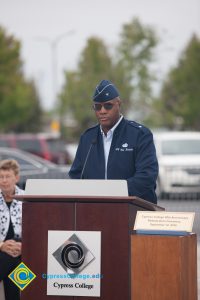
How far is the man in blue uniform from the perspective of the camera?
20.3ft

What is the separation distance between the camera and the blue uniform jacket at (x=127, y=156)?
242 inches

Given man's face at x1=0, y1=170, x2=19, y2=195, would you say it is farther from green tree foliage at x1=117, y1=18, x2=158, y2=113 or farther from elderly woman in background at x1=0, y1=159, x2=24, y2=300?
green tree foliage at x1=117, y1=18, x2=158, y2=113

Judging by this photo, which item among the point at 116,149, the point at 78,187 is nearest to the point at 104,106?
the point at 116,149

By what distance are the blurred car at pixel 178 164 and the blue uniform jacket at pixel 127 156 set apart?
13.2 meters

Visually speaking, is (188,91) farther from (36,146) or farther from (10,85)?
(36,146)

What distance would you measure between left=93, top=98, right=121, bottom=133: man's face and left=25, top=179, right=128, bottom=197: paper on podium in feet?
2.60

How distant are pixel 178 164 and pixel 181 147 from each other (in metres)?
1.24

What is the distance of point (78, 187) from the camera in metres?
5.54

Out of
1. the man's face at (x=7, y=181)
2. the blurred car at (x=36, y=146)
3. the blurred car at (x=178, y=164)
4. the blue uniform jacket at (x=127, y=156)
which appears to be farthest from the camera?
the blurred car at (x=36, y=146)

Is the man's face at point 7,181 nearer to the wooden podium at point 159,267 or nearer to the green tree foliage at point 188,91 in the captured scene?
the wooden podium at point 159,267

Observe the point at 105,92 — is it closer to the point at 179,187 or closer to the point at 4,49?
the point at 179,187

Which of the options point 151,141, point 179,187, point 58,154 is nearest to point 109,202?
point 151,141

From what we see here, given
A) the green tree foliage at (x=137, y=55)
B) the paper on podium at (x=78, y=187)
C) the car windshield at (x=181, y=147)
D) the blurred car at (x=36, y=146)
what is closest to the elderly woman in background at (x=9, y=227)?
the paper on podium at (x=78, y=187)

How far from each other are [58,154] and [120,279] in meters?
28.1
